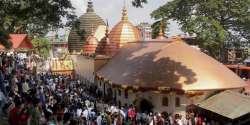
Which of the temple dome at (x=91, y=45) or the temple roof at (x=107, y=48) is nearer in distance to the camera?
the temple roof at (x=107, y=48)

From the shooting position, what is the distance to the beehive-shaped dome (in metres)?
39.0

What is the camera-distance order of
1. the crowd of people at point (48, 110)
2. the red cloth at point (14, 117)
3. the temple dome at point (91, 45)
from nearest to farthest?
the red cloth at point (14, 117) → the crowd of people at point (48, 110) → the temple dome at point (91, 45)

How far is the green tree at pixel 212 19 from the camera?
3951 cm

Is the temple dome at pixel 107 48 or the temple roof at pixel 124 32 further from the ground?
the temple roof at pixel 124 32

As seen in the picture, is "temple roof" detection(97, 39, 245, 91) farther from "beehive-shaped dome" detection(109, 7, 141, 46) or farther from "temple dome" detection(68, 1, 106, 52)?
"temple dome" detection(68, 1, 106, 52)

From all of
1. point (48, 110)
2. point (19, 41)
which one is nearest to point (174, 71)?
point (48, 110)

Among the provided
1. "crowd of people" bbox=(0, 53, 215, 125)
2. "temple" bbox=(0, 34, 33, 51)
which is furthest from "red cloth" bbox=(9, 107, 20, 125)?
"temple" bbox=(0, 34, 33, 51)

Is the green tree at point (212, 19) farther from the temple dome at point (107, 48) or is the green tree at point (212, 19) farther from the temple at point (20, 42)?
the temple at point (20, 42)

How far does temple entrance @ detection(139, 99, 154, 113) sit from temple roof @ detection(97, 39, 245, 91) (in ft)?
4.04

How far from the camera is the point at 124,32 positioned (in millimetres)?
39219

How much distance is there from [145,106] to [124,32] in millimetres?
12807

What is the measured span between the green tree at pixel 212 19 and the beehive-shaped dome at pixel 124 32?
414 centimetres

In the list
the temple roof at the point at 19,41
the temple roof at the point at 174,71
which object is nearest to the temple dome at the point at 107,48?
the temple roof at the point at 19,41

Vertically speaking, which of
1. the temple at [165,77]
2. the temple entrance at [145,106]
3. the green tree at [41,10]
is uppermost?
the green tree at [41,10]
